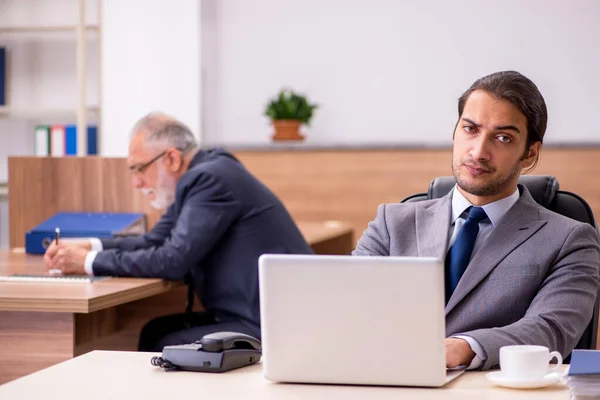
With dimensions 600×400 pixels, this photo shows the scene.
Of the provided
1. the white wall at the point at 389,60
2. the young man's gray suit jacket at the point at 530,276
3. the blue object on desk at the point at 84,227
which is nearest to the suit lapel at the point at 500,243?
the young man's gray suit jacket at the point at 530,276

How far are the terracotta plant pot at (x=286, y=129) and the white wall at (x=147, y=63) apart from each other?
0.61 metres

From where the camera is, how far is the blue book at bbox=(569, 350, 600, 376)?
1.45 metres

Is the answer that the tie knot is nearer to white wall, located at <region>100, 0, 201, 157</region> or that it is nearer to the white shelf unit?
white wall, located at <region>100, 0, 201, 157</region>

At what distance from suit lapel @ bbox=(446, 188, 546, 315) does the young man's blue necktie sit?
0.03 m

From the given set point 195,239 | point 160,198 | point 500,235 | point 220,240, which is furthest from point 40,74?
point 500,235

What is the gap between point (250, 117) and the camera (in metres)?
6.36

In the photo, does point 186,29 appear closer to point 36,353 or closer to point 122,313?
point 122,313

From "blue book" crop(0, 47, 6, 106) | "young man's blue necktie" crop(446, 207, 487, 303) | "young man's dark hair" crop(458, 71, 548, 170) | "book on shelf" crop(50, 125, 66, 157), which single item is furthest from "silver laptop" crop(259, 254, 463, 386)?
"blue book" crop(0, 47, 6, 106)

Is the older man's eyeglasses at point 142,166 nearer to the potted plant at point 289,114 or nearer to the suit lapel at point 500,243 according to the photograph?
the suit lapel at point 500,243

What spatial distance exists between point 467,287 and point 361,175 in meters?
3.47

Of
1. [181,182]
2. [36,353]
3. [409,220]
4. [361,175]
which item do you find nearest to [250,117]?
[361,175]

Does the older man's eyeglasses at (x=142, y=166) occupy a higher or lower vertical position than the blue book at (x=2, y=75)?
lower

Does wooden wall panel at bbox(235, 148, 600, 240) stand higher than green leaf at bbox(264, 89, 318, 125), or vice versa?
green leaf at bbox(264, 89, 318, 125)

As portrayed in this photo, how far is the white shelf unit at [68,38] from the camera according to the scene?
238 inches
